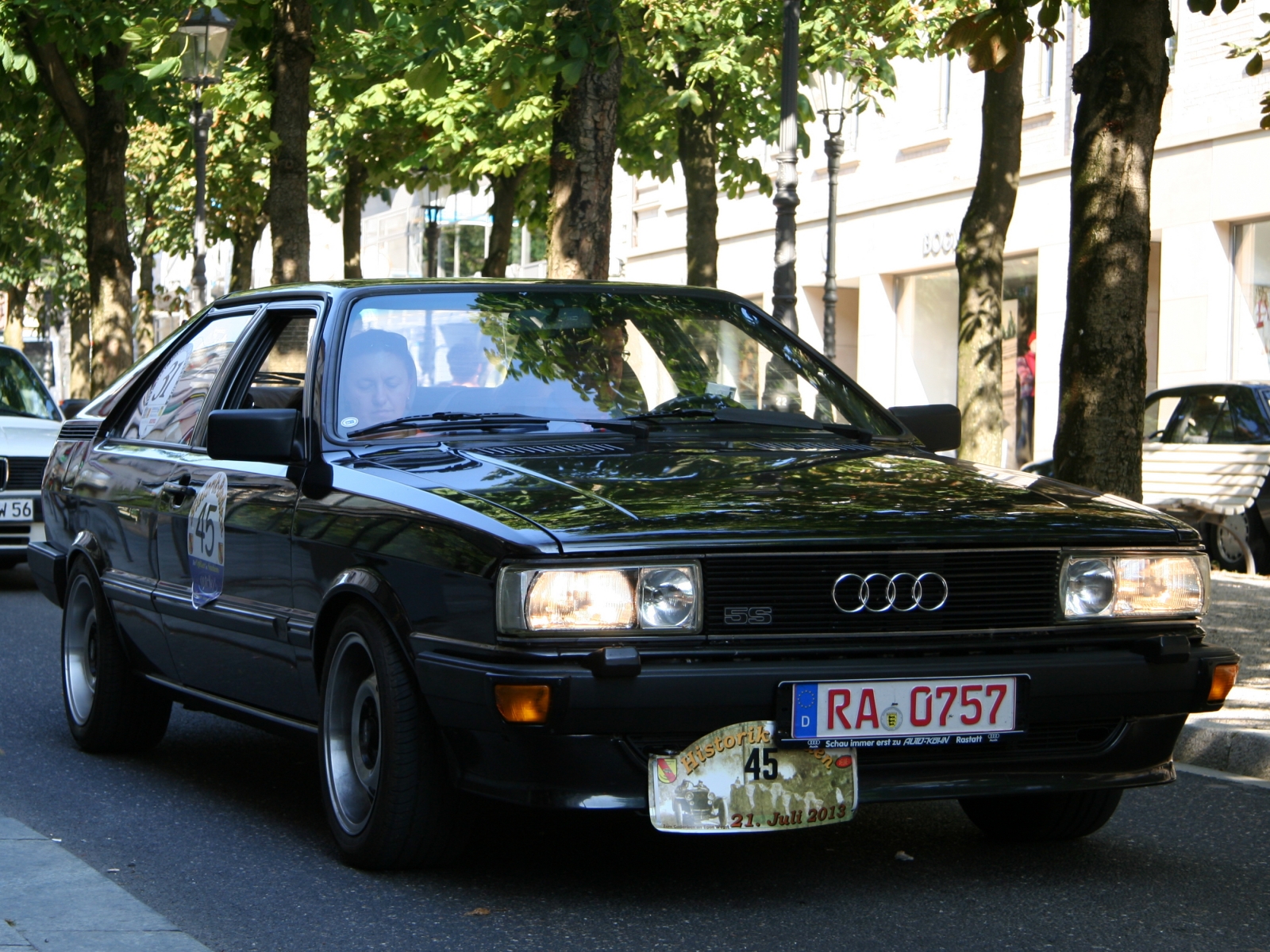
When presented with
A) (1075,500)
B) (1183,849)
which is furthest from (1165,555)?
(1183,849)

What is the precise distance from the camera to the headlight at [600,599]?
176 inches

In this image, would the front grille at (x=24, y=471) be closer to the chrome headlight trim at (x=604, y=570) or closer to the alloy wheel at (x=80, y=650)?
the alloy wheel at (x=80, y=650)

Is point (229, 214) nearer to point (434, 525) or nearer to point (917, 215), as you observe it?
point (917, 215)

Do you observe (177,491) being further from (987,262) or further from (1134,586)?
(987,262)

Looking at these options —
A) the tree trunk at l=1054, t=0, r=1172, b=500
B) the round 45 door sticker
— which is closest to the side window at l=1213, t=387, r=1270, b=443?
the tree trunk at l=1054, t=0, r=1172, b=500

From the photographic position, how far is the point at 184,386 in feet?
23.4

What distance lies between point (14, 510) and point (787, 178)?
6.97 m

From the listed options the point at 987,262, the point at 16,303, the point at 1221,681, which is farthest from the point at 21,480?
the point at 16,303

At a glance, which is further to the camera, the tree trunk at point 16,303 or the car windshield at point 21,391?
the tree trunk at point 16,303

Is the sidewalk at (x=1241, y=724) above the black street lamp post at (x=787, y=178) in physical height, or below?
below

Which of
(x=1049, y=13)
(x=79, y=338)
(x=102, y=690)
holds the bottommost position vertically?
(x=102, y=690)

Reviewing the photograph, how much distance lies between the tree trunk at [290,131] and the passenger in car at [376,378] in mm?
11207

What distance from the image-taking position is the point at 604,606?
4.50m

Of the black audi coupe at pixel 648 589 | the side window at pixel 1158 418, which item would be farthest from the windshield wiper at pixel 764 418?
the side window at pixel 1158 418
